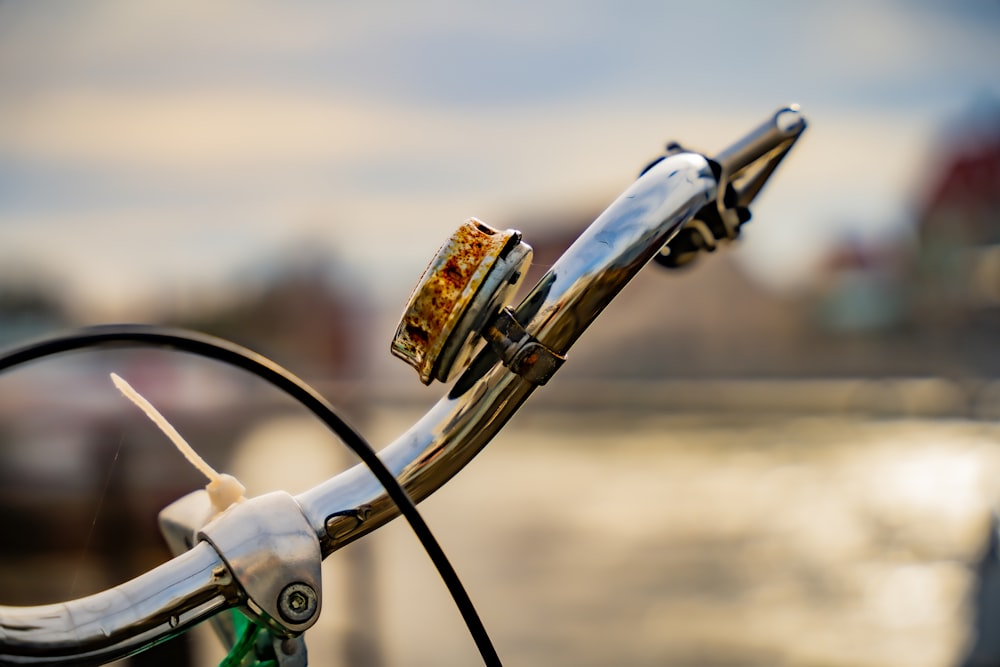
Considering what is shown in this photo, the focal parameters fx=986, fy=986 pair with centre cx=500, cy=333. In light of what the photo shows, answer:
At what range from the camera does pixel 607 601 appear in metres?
4.80

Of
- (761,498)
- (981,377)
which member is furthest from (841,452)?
(981,377)

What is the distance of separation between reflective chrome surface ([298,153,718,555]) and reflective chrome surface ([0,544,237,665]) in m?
0.10

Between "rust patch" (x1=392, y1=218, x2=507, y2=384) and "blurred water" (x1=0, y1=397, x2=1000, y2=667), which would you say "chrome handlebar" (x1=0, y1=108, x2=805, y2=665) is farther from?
"blurred water" (x1=0, y1=397, x2=1000, y2=667)

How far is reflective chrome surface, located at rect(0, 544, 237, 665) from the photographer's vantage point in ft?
2.35

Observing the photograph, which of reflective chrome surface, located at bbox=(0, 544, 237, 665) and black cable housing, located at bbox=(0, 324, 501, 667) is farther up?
black cable housing, located at bbox=(0, 324, 501, 667)

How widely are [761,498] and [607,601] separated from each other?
3010mm

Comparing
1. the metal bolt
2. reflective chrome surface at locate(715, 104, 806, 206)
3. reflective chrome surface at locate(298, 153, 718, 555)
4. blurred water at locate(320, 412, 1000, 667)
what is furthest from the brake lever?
blurred water at locate(320, 412, 1000, 667)

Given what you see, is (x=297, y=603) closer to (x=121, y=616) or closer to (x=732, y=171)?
(x=121, y=616)

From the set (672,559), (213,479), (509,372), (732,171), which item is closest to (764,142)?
(732,171)

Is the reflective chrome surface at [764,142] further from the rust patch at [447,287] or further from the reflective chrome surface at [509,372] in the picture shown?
the rust patch at [447,287]

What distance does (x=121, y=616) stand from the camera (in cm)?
74

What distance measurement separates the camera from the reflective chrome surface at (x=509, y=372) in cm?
83

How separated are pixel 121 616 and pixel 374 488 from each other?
0.22 m

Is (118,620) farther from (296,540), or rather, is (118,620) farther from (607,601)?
(607,601)
